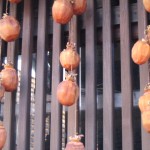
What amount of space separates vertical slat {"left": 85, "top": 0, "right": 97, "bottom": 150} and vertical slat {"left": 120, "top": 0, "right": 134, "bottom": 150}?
15 cm

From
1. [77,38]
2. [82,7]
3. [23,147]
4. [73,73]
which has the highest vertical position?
[82,7]

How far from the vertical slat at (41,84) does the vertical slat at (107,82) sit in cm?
33

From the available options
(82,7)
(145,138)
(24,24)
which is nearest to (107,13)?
(82,7)

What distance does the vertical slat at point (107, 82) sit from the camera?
1.85m

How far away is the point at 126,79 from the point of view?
6.19 feet

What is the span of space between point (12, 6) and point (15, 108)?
0.61 m

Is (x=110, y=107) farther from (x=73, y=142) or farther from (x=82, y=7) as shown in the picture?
(x=82, y=7)

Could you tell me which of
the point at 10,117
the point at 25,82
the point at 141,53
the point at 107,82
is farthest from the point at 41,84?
the point at 141,53

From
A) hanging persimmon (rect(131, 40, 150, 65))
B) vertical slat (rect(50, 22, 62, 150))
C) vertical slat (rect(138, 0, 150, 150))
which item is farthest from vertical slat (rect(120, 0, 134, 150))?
vertical slat (rect(50, 22, 62, 150))

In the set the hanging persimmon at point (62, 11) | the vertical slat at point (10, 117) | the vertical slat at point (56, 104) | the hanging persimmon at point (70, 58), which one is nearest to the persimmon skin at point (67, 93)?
the hanging persimmon at point (70, 58)

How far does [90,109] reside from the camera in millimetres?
1912

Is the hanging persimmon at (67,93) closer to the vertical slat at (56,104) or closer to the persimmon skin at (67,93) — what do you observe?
the persimmon skin at (67,93)

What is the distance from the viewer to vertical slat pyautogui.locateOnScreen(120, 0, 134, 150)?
5.97ft

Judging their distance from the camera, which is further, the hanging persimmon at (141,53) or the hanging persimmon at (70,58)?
the hanging persimmon at (70,58)
